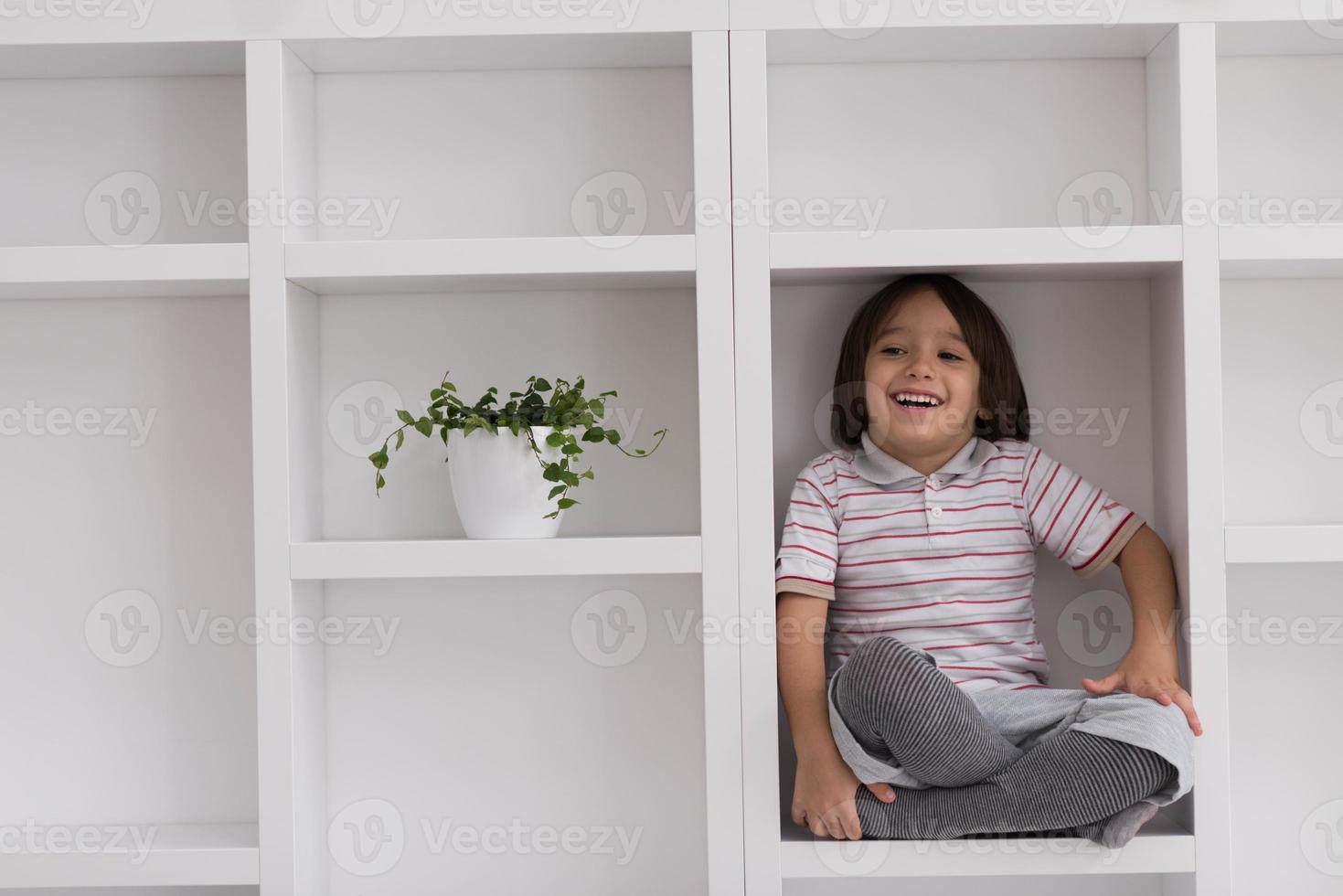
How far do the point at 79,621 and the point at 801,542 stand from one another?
88 centimetres

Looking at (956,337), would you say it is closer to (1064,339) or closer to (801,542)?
(1064,339)

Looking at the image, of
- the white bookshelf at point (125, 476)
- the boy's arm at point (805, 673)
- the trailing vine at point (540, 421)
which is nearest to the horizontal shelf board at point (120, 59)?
the white bookshelf at point (125, 476)

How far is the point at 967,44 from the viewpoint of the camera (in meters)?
1.23

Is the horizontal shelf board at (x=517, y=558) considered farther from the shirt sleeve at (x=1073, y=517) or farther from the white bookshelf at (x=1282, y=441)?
the white bookshelf at (x=1282, y=441)

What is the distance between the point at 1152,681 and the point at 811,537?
1.27 ft

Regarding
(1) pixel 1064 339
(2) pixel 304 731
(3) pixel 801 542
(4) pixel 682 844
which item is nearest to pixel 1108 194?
(1) pixel 1064 339

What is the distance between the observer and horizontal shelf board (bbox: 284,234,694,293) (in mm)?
1145

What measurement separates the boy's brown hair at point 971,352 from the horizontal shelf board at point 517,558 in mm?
275

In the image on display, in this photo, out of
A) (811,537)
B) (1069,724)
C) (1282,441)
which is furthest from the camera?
(1282,441)

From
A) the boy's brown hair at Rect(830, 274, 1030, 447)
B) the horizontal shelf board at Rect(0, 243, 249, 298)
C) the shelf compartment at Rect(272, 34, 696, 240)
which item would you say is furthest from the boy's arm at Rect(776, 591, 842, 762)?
the horizontal shelf board at Rect(0, 243, 249, 298)

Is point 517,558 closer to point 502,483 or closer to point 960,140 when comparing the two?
point 502,483

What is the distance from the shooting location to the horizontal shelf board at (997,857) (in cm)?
111

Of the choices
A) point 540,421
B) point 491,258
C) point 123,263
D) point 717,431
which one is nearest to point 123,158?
point 123,263

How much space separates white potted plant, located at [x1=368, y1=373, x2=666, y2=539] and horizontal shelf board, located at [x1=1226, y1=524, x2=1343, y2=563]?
0.68 metres
